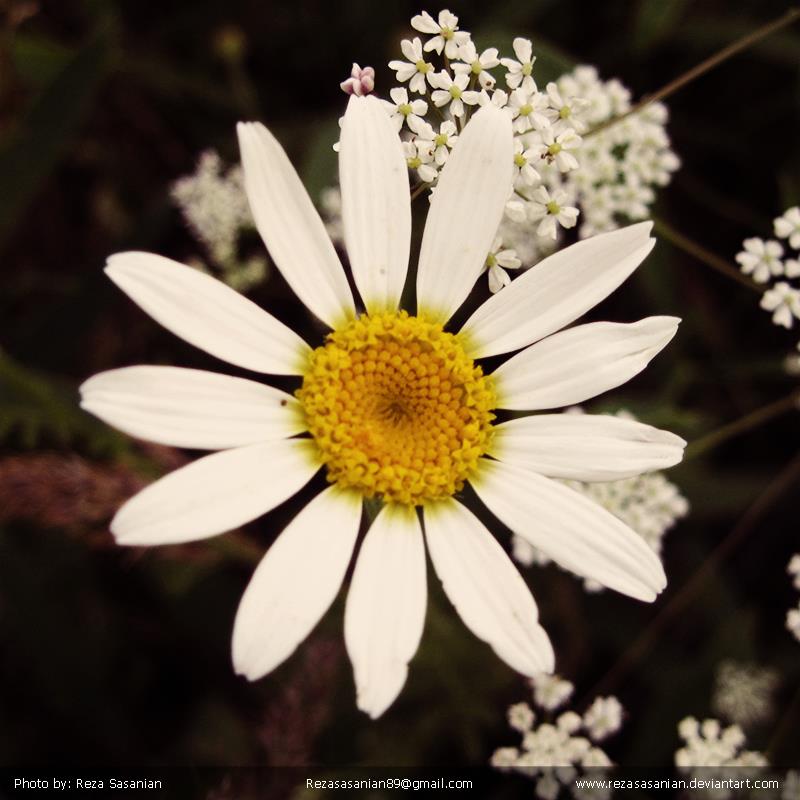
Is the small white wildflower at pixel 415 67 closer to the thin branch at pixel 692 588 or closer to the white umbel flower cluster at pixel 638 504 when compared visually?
the white umbel flower cluster at pixel 638 504

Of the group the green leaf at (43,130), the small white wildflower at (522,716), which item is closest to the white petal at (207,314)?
the small white wildflower at (522,716)

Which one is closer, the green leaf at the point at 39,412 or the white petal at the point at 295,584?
the white petal at the point at 295,584

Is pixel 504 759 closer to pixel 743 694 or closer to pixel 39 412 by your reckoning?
pixel 743 694

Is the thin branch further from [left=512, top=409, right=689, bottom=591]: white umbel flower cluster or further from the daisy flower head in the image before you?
the daisy flower head

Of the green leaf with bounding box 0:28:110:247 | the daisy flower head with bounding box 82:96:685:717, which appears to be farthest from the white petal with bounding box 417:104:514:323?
the green leaf with bounding box 0:28:110:247

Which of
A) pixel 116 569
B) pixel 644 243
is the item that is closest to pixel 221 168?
pixel 116 569

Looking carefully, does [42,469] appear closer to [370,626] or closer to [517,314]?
[370,626]
